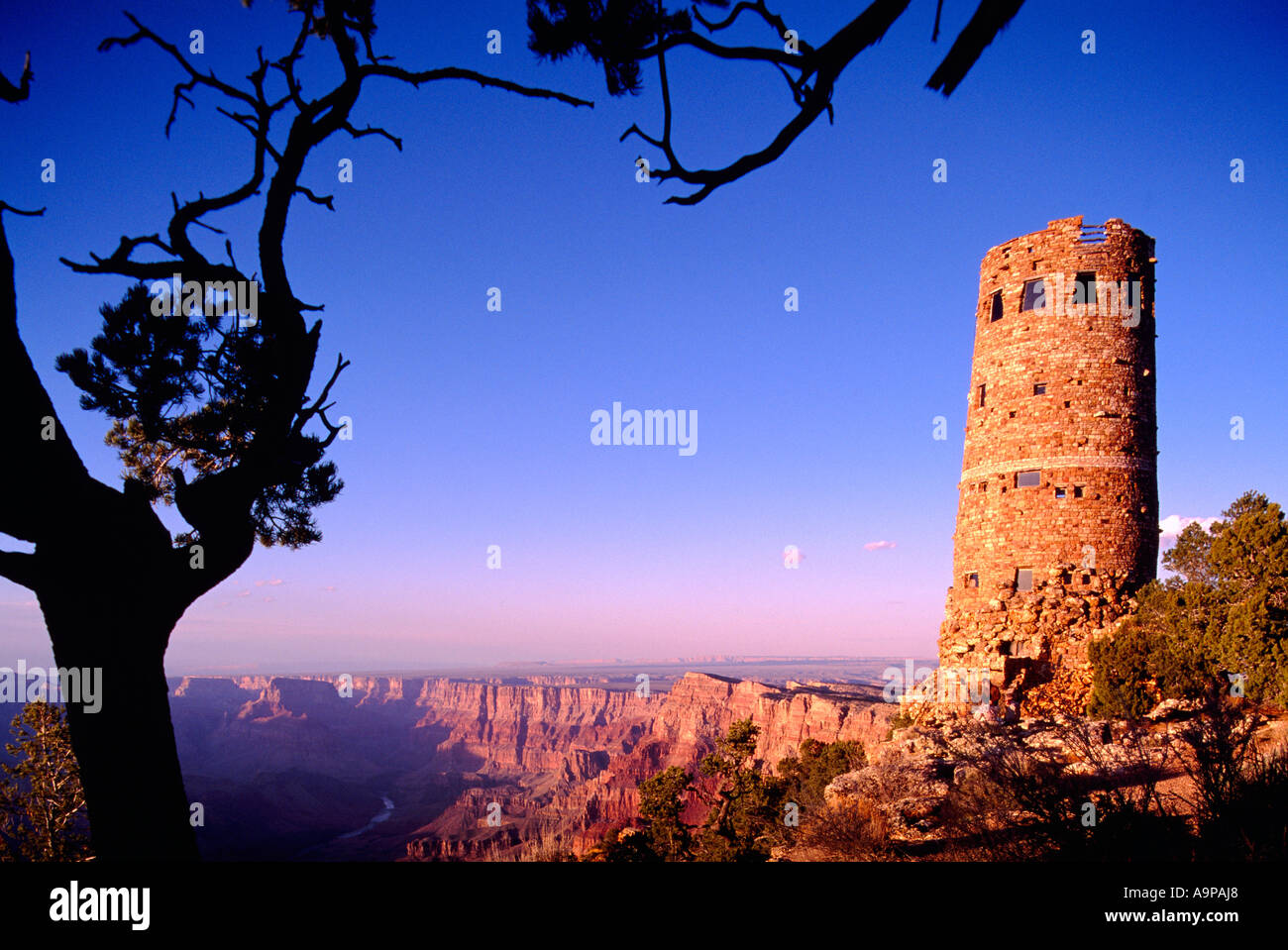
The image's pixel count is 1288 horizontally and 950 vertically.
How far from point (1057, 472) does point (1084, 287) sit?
522 cm

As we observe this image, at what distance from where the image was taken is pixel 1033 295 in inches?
795

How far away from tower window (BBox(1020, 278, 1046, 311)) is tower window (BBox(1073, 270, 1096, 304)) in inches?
30.8

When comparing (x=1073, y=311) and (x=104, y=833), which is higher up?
(x=1073, y=311)

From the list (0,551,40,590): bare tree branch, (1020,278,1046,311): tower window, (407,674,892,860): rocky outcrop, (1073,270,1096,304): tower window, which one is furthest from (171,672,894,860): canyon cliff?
(0,551,40,590): bare tree branch

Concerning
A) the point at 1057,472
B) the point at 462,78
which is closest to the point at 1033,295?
the point at 1057,472

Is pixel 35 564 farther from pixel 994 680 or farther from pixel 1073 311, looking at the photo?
pixel 1073 311

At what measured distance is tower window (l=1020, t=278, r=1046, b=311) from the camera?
20031 millimetres

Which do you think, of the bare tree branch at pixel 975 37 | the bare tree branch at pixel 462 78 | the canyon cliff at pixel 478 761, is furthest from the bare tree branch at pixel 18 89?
the canyon cliff at pixel 478 761

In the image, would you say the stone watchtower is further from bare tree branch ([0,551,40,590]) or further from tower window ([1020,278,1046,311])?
bare tree branch ([0,551,40,590])

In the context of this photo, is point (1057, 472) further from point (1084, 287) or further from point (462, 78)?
point (462, 78)
